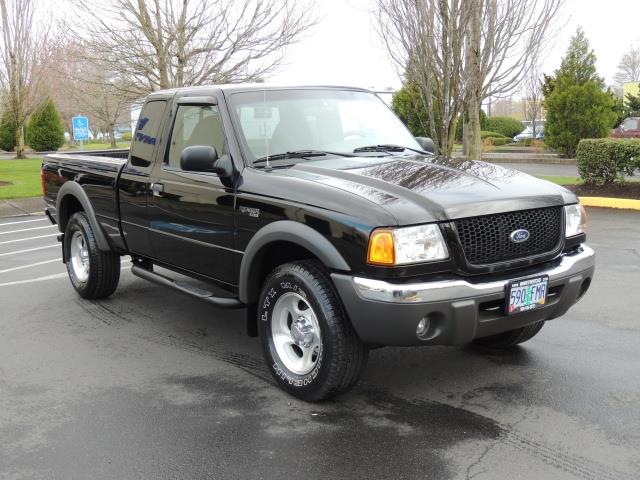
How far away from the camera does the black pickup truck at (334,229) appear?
3672mm

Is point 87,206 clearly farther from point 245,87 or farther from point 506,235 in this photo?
point 506,235

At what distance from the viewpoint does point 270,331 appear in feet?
14.3

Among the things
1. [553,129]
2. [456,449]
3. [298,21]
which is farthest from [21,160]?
[456,449]

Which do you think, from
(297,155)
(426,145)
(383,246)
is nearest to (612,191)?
(426,145)

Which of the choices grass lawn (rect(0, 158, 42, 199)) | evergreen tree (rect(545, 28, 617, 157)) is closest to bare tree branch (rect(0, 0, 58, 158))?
grass lawn (rect(0, 158, 42, 199))

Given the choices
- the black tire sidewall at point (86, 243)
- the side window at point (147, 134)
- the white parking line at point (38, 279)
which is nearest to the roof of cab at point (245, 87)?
the side window at point (147, 134)

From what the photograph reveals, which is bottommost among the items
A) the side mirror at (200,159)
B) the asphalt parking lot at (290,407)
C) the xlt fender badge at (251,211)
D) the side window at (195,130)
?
the asphalt parking lot at (290,407)

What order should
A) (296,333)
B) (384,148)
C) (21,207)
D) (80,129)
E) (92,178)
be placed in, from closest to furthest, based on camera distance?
1. (296,333)
2. (384,148)
3. (92,178)
4. (21,207)
5. (80,129)

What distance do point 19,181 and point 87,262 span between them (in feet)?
47.1

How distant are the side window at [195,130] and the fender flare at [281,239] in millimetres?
905

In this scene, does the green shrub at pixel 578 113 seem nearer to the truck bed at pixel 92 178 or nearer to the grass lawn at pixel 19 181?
the grass lawn at pixel 19 181

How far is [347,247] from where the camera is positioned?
12.3 ft

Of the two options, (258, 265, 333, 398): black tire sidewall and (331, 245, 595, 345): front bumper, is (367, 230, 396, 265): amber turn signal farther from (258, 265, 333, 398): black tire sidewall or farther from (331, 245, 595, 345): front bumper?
(258, 265, 333, 398): black tire sidewall

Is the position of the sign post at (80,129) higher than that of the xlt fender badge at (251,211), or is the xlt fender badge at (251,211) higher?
the sign post at (80,129)
